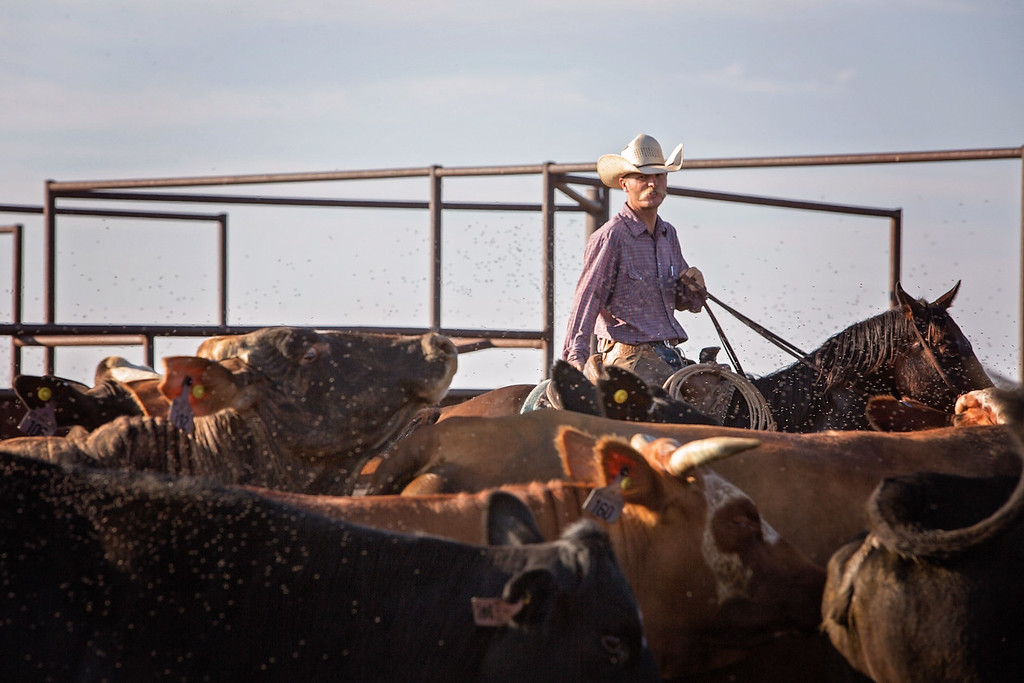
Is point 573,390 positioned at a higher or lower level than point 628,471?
higher

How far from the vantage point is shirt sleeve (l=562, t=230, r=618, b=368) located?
19.5ft

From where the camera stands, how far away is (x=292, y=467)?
409 centimetres

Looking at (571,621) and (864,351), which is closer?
(571,621)

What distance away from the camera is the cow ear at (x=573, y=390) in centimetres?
490

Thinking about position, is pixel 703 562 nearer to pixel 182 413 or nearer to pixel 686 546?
pixel 686 546

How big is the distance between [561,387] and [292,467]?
4.28 ft

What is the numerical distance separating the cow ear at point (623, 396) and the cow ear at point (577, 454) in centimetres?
89

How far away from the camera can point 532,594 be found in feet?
7.88

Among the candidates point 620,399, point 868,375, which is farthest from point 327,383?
point 868,375

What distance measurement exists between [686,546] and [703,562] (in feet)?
0.22

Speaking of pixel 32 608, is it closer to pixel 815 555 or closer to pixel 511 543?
pixel 511 543

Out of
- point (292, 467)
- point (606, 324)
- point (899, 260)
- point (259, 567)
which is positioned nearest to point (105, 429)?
point (292, 467)

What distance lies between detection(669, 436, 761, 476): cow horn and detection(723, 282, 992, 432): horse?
9.49 feet

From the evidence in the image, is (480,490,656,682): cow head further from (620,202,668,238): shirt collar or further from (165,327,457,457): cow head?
(620,202,668,238): shirt collar
